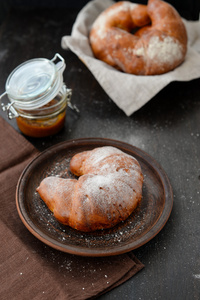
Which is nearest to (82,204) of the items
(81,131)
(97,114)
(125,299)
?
(125,299)

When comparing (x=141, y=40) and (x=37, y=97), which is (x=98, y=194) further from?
(x=141, y=40)

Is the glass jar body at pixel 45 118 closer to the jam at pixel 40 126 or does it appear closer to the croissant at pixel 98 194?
the jam at pixel 40 126

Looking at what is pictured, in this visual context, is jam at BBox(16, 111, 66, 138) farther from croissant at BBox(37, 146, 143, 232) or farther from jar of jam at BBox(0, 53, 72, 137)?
croissant at BBox(37, 146, 143, 232)

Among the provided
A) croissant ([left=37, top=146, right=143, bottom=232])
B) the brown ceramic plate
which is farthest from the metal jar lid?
croissant ([left=37, top=146, right=143, bottom=232])

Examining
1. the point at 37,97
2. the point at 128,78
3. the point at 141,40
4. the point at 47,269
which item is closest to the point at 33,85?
the point at 37,97

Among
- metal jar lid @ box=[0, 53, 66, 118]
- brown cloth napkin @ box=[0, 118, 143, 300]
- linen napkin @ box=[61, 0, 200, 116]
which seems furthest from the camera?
linen napkin @ box=[61, 0, 200, 116]
